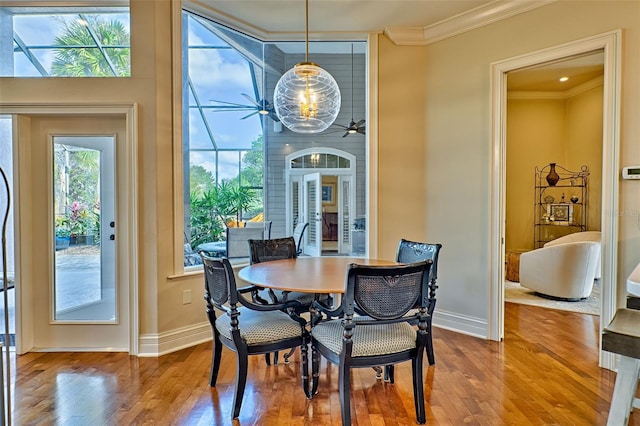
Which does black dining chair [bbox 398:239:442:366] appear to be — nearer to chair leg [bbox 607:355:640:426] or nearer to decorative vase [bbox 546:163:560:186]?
chair leg [bbox 607:355:640:426]

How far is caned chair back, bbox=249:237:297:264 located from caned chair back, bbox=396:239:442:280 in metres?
1.01

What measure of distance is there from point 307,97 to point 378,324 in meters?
1.81

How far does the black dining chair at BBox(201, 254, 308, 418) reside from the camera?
2131mm

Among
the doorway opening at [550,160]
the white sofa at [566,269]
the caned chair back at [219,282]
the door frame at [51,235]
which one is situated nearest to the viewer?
the caned chair back at [219,282]

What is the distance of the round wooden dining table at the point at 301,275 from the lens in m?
2.17

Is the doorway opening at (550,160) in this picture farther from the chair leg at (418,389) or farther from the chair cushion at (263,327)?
the chair cushion at (263,327)

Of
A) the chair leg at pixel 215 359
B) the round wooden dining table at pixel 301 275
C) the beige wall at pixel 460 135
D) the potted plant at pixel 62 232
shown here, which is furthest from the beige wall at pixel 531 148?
the potted plant at pixel 62 232

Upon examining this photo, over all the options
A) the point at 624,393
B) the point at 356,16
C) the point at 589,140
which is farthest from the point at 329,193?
the point at 589,140

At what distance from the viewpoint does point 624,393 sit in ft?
5.04

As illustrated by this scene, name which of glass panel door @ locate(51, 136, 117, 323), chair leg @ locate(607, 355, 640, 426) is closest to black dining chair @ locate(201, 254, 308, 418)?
glass panel door @ locate(51, 136, 117, 323)

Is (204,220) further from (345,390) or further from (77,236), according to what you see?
(345,390)

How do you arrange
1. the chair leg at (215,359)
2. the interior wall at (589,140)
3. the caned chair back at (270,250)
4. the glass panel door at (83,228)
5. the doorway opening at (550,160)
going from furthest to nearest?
the doorway opening at (550,160), the interior wall at (589,140), the caned chair back at (270,250), the glass panel door at (83,228), the chair leg at (215,359)

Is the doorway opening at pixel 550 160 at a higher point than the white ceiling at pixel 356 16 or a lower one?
lower

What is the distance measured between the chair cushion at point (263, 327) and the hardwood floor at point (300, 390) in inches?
17.5
